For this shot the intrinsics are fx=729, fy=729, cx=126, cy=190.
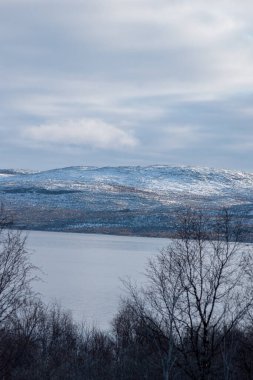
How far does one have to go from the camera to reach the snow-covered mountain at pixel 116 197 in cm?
12375

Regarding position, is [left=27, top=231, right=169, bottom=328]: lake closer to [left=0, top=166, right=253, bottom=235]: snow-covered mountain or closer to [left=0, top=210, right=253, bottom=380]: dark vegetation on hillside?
[left=0, top=210, right=253, bottom=380]: dark vegetation on hillside

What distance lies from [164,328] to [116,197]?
12889 cm

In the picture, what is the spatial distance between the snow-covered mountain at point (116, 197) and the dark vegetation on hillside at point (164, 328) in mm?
78224

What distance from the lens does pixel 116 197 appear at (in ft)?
494

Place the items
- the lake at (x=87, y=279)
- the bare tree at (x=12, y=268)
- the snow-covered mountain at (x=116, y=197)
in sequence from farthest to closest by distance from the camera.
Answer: the snow-covered mountain at (x=116, y=197)
the lake at (x=87, y=279)
the bare tree at (x=12, y=268)


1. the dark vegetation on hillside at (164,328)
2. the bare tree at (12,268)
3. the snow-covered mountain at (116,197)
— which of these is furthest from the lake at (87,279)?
the snow-covered mountain at (116,197)

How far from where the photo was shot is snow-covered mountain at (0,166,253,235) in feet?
406

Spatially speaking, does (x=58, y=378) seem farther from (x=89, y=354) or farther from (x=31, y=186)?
(x=31, y=186)

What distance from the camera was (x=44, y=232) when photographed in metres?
120

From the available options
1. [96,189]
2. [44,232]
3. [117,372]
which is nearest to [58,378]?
[117,372]

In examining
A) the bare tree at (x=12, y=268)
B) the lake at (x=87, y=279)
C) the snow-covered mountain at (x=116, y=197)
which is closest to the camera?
the bare tree at (x=12, y=268)

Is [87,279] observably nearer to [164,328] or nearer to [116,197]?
[164,328]

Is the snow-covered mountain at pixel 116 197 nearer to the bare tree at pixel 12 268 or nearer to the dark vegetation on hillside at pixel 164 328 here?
the dark vegetation on hillside at pixel 164 328

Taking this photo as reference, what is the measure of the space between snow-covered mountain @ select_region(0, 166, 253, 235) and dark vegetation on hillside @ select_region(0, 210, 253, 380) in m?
78.2
